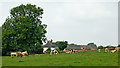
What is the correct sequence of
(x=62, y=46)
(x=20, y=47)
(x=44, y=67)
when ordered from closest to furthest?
(x=44, y=67) < (x=20, y=47) < (x=62, y=46)

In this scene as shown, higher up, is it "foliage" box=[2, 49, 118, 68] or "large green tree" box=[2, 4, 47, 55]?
"large green tree" box=[2, 4, 47, 55]

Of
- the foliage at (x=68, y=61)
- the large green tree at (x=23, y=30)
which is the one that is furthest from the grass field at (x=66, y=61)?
the large green tree at (x=23, y=30)

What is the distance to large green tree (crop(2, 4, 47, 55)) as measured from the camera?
5028 centimetres

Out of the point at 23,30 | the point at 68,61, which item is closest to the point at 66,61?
the point at 68,61

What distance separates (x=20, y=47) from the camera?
164ft

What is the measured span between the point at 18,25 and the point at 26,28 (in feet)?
8.01

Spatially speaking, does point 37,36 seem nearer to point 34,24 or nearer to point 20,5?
point 34,24

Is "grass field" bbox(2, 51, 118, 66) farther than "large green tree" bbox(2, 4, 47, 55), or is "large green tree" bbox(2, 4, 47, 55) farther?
"large green tree" bbox(2, 4, 47, 55)

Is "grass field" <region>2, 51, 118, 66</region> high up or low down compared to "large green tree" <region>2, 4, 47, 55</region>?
down

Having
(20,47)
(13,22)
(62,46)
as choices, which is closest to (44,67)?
(20,47)

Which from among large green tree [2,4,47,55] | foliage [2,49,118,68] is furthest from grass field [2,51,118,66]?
large green tree [2,4,47,55]

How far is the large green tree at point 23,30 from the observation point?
50.3 metres

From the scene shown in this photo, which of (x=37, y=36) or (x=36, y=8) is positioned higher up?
(x=36, y=8)

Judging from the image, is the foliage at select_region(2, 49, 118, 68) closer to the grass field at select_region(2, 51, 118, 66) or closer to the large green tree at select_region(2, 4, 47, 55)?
the grass field at select_region(2, 51, 118, 66)
